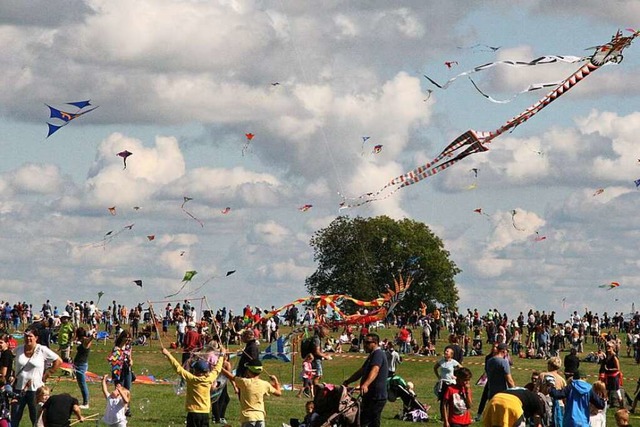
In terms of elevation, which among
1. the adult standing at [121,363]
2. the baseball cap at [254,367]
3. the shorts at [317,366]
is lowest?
the baseball cap at [254,367]

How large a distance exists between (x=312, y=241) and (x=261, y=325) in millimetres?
41949

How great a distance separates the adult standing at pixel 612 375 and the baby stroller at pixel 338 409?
11.7 meters

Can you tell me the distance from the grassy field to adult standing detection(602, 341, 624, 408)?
408 millimetres

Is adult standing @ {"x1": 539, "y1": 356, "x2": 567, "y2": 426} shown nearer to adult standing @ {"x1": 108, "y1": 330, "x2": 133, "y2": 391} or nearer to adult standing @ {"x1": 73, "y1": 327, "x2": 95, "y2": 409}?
adult standing @ {"x1": 108, "y1": 330, "x2": 133, "y2": 391}

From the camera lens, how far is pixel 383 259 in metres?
92.1

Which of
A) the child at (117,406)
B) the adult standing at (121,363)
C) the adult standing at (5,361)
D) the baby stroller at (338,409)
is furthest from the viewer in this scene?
the adult standing at (121,363)

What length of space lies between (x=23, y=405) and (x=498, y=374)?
7.86 m

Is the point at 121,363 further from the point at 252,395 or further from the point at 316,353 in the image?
the point at 252,395

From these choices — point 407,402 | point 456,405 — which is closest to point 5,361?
point 456,405

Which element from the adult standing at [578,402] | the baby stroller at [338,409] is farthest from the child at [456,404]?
the baby stroller at [338,409]

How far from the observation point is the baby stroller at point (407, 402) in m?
23.8

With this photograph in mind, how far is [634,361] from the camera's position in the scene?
1949 inches

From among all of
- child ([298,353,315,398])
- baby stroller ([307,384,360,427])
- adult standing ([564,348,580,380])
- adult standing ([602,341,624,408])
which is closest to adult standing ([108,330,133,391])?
child ([298,353,315,398])

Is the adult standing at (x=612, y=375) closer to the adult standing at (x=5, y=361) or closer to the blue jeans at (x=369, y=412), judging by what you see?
the blue jeans at (x=369, y=412)
